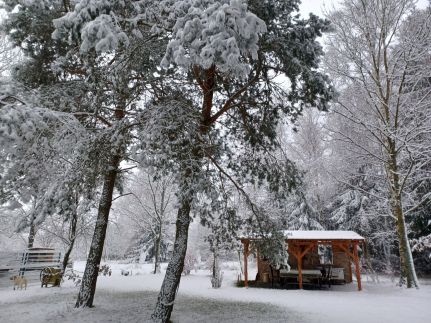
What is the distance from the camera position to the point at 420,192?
16484mm

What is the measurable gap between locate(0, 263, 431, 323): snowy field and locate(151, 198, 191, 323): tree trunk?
842 millimetres

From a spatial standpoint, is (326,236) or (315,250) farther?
(315,250)

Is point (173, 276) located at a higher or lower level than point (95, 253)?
lower

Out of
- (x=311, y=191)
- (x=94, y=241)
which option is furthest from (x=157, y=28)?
(x=311, y=191)

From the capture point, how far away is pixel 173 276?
6492mm

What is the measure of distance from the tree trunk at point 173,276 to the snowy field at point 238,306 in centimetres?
84

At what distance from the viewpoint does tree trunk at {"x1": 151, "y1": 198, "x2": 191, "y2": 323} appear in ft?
20.8

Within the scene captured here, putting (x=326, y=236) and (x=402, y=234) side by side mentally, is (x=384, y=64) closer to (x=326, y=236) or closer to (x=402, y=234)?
(x=402, y=234)

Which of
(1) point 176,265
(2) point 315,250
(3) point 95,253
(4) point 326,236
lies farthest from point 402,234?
(3) point 95,253

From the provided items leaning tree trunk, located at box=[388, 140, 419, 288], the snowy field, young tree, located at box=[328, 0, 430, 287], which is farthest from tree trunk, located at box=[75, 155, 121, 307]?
leaning tree trunk, located at box=[388, 140, 419, 288]

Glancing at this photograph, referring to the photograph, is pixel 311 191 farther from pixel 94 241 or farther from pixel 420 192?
pixel 94 241

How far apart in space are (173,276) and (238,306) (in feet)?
12.3

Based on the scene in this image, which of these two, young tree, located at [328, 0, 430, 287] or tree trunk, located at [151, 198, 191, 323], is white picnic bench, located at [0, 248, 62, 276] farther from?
young tree, located at [328, 0, 430, 287]

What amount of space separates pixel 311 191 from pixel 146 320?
14.2 m
